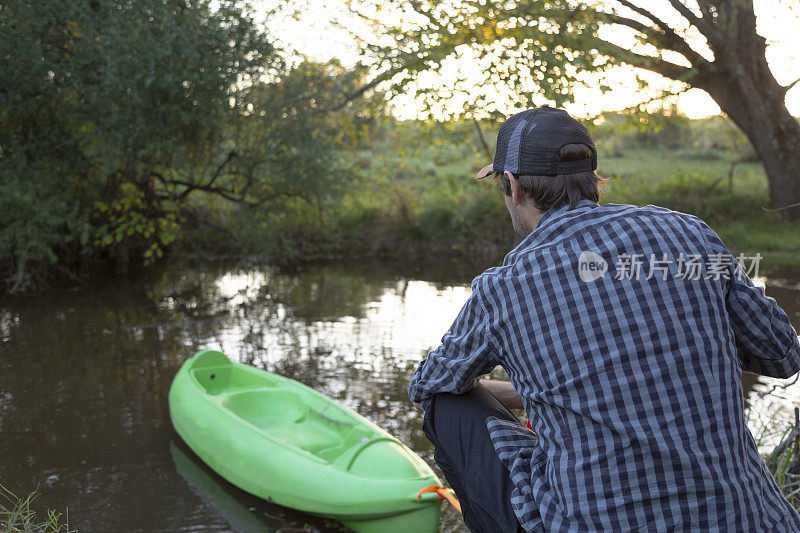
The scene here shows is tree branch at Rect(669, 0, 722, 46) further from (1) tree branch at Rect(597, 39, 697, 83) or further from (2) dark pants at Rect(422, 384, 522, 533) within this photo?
(2) dark pants at Rect(422, 384, 522, 533)

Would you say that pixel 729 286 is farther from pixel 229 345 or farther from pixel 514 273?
pixel 229 345

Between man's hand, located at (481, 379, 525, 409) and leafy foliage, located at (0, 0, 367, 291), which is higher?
leafy foliage, located at (0, 0, 367, 291)

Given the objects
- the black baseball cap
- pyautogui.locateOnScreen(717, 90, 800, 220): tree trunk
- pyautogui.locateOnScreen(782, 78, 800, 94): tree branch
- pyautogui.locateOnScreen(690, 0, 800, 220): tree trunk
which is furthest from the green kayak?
pyautogui.locateOnScreen(782, 78, 800, 94): tree branch

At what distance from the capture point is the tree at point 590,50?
24.4ft

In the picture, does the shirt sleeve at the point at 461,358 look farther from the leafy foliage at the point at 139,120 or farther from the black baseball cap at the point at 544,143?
the leafy foliage at the point at 139,120

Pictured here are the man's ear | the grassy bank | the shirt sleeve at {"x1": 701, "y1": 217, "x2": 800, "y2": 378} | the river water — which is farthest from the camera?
the grassy bank

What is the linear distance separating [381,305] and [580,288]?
8340 millimetres

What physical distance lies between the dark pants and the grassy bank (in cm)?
924

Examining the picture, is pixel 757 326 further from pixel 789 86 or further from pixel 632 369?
pixel 789 86

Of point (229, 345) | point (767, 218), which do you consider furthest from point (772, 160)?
point (229, 345)

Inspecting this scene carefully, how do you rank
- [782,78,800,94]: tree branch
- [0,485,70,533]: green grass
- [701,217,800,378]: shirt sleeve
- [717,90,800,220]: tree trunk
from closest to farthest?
1. [701,217,800,378]: shirt sleeve
2. [0,485,70,533]: green grass
3. [782,78,800,94]: tree branch
4. [717,90,800,220]: tree trunk

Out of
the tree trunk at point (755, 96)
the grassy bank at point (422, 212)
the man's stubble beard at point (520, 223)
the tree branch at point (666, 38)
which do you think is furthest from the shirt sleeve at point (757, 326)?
the grassy bank at point (422, 212)

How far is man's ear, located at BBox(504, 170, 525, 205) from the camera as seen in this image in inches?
66.0

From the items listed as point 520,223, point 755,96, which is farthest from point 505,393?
point 755,96
